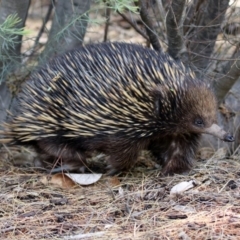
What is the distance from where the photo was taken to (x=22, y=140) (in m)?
5.63

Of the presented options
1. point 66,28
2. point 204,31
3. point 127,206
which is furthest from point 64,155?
point 204,31

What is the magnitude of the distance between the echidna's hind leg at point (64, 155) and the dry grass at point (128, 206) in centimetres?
21

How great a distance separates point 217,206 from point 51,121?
165 centimetres

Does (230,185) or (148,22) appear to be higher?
(148,22)

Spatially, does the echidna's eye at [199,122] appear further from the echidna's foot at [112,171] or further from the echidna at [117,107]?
the echidna's foot at [112,171]

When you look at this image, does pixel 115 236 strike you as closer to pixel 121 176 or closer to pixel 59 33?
pixel 121 176

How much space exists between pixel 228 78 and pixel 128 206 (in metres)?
1.92

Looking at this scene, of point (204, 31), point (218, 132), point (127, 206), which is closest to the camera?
point (127, 206)

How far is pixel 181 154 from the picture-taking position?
5457 mm

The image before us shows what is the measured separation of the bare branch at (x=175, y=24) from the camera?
532 centimetres

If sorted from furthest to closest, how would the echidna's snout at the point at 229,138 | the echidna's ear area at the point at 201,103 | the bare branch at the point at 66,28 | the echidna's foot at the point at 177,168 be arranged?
1. the bare branch at the point at 66,28
2. the echidna's foot at the point at 177,168
3. the echidna's ear area at the point at 201,103
4. the echidna's snout at the point at 229,138

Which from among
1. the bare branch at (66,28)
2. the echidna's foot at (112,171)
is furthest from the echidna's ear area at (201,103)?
the bare branch at (66,28)

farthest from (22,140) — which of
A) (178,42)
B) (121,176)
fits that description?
(178,42)

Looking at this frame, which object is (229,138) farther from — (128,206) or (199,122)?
(128,206)
